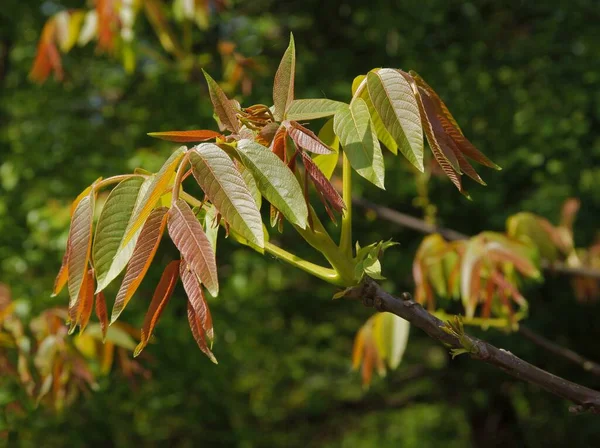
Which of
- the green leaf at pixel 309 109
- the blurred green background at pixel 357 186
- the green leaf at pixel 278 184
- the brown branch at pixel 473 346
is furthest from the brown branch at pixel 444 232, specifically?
the green leaf at pixel 278 184

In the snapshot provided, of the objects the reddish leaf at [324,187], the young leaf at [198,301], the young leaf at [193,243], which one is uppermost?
the reddish leaf at [324,187]

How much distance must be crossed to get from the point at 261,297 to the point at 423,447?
2.72 m

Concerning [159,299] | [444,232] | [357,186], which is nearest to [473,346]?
[159,299]

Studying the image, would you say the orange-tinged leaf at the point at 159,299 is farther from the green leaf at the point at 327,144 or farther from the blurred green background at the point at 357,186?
the blurred green background at the point at 357,186

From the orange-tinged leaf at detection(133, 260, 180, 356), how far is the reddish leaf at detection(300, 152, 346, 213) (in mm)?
196

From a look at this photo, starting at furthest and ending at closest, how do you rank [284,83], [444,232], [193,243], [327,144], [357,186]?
[357,186] → [444,232] → [327,144] → [284,83] → [193,243]

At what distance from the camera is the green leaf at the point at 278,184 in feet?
2.79

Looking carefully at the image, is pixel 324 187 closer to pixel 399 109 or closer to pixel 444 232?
pixel 399 109

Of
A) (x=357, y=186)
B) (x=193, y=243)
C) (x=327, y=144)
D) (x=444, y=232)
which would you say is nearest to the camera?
(x=193, y=243)

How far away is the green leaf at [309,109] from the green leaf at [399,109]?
0.06m

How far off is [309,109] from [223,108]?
11 cm

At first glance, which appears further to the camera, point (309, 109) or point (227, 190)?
point (309, 109)

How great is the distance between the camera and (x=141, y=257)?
0.87m

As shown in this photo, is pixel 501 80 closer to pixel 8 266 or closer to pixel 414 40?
pixel 414 40
